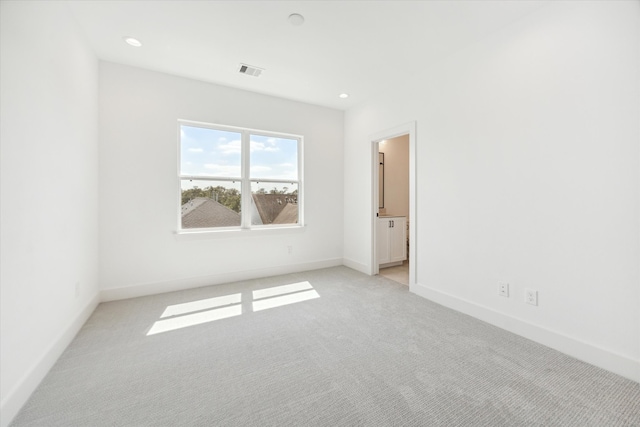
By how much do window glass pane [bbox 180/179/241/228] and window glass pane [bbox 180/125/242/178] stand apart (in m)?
0.16

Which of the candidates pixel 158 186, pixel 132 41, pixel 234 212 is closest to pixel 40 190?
pixel 158 186

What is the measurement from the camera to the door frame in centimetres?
323

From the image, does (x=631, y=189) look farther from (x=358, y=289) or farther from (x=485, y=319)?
(x=358, y=289)

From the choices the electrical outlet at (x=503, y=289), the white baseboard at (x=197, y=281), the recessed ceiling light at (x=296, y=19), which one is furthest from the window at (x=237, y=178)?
the electrical outlet at (x=503, y=289)

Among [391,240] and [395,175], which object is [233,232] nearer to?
[391,240]

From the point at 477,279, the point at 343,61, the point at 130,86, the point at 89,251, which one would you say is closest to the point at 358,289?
the point at 477,279

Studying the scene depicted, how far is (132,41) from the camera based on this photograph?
8.51ft

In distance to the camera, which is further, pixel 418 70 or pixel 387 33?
pixel 418 70

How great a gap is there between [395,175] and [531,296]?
3684 mm

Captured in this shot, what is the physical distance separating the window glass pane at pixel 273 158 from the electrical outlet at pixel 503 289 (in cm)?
307

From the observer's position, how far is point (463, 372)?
1725mm

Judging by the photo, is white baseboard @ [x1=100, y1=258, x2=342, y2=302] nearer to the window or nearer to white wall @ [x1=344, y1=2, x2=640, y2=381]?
the window

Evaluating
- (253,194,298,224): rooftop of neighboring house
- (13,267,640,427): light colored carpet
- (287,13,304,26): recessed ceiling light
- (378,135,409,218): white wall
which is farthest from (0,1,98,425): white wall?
(378,135,409,218): white wall

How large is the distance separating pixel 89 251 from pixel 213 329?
1.60 m
